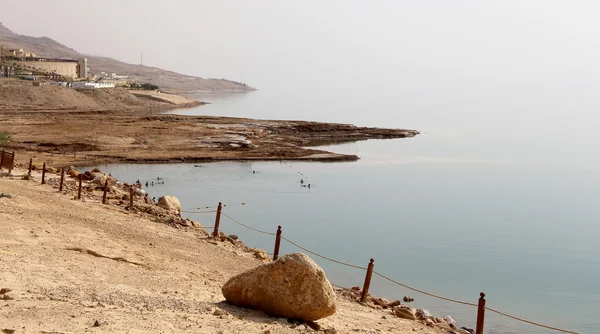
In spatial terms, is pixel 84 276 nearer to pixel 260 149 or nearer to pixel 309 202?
pixel 309 202

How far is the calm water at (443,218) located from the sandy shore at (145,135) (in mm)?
3477

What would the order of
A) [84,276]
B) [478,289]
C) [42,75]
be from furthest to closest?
[42,75] < [478,289] < [84,276]

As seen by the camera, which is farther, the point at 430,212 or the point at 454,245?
the point at 430,212

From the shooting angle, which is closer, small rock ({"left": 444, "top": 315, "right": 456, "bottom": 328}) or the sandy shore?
Answer: small rock ({"left": 444, "top": 315, "right": 456, "bottom": 328})

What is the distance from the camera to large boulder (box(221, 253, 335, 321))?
9.79m

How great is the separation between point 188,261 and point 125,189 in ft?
37.6

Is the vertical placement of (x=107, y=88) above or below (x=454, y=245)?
above

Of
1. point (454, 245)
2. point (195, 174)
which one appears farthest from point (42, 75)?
point (454, 245)

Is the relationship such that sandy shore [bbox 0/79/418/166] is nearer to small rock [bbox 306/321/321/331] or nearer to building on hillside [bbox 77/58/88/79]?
small rock [bbox 306/321/321/331]

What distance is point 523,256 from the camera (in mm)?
23047

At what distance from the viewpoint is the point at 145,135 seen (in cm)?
5397

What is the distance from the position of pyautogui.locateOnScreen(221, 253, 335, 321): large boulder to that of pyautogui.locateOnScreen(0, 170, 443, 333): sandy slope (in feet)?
0.87

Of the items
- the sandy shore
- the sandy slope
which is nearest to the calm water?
the sandy shore

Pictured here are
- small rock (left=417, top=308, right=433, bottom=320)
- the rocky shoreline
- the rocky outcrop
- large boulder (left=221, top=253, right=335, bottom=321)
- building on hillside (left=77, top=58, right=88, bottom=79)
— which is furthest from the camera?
building on hillside (left=77, top=58, right=88, bottom=79)
